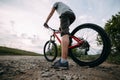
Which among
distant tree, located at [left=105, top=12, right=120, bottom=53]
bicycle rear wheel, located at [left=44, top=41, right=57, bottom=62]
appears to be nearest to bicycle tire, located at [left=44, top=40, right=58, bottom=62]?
bicycle rear wheel, located at [left=44, top=41, right=57, bottom=62]

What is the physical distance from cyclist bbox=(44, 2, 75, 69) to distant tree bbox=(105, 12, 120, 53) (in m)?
5.30

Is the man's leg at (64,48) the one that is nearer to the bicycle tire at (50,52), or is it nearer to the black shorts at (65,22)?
the black shorts at (65,22)

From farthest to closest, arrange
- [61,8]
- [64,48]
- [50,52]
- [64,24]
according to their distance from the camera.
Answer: [50,52] → [61,8] → [64,24] → [64,48]

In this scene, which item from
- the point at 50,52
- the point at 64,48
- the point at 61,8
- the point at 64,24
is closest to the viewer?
the point at 64,48

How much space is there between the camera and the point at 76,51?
5750mm

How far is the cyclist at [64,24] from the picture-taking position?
16.0 ft

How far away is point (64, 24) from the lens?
5137 mm

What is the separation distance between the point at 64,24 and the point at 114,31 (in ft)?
20.8

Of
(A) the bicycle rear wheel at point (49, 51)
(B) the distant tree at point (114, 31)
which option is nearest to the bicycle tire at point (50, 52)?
(A) the bicycle rear wheel at point (49, 51)

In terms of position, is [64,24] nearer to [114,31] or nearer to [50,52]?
[50,52]

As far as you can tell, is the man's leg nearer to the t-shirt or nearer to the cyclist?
the cyclist

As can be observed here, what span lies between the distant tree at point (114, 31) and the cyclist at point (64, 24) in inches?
209

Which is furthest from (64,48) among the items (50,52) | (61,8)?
(50,52)

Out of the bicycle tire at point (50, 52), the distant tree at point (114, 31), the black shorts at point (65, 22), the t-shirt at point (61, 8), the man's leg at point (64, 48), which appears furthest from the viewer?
the distant tree at point (114, 31)
